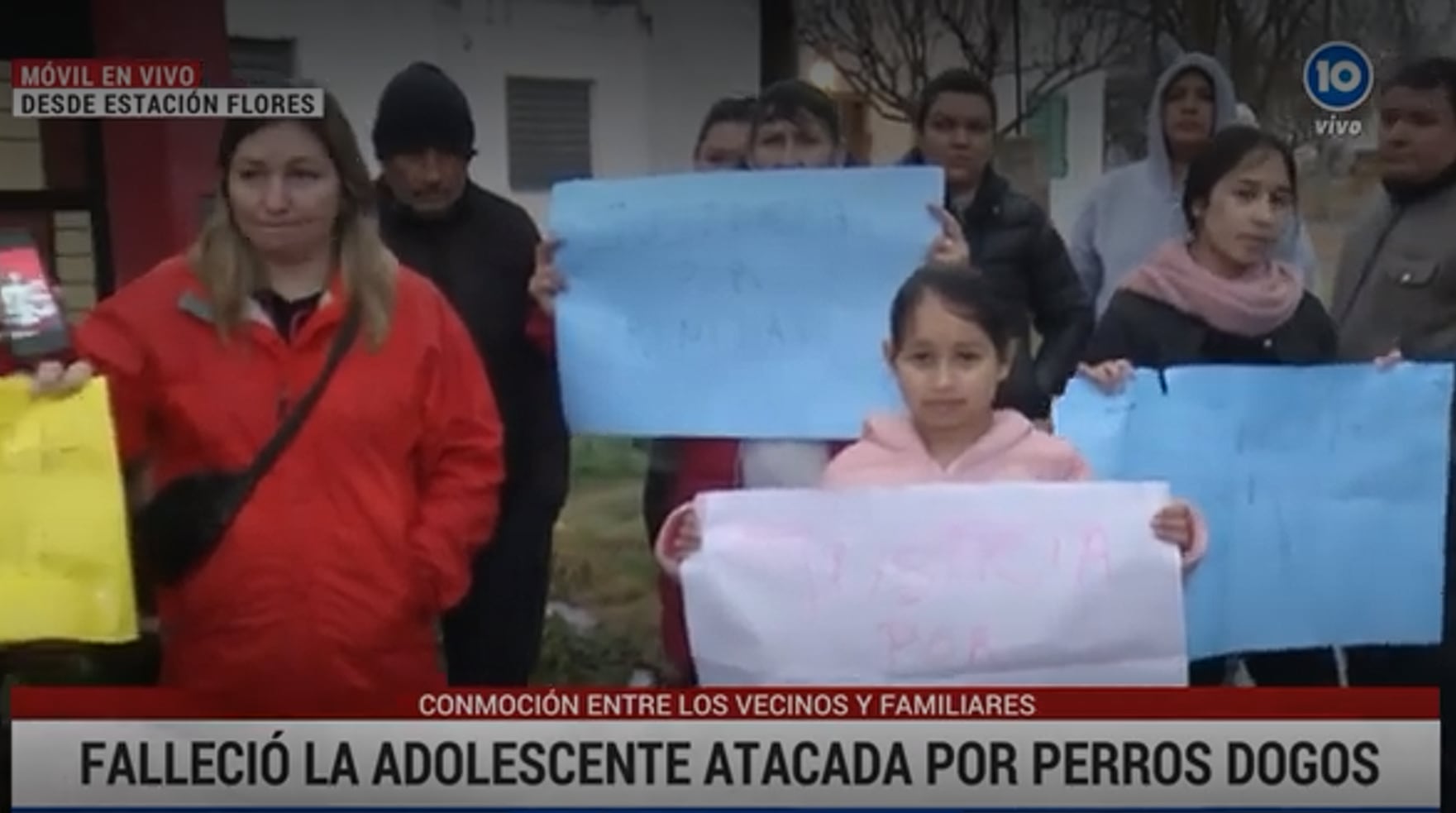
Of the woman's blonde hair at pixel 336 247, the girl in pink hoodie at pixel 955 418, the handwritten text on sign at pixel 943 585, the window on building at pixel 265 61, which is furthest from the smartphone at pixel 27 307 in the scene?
the girl in pink hoodie at pixel 955 418

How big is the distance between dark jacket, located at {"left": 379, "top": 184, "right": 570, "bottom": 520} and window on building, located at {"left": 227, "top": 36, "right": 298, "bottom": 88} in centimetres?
19

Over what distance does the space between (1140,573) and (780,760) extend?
54 centimetres

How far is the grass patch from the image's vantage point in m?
2.64

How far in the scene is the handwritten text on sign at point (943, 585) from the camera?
262cm

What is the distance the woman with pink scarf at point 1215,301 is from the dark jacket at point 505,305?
2.36 feet

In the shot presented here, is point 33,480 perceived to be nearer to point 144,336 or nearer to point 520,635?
point 144,336

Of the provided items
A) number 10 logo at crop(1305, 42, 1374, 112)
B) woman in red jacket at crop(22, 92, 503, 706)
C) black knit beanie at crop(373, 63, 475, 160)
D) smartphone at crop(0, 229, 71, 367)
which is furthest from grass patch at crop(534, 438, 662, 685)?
number 10 logo at crop(1305, 42, 1374, 112)

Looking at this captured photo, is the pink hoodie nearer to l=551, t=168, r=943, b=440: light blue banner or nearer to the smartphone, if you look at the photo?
l=551, t=168, r=943, b=440: light blue banner

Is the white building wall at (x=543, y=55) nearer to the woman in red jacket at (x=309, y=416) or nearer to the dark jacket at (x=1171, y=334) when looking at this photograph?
the woman in red jacket at (x=309, y=416)

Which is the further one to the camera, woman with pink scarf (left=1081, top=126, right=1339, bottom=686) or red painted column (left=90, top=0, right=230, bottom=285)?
woman with pink scarf (left=1081, top=126, right=1339, bottom=686)

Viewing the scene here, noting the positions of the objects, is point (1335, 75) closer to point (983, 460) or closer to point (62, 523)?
point (983, 460)

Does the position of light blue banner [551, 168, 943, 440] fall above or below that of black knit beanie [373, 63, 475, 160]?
below

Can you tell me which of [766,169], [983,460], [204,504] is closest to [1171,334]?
[983,460]

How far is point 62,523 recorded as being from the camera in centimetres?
258
